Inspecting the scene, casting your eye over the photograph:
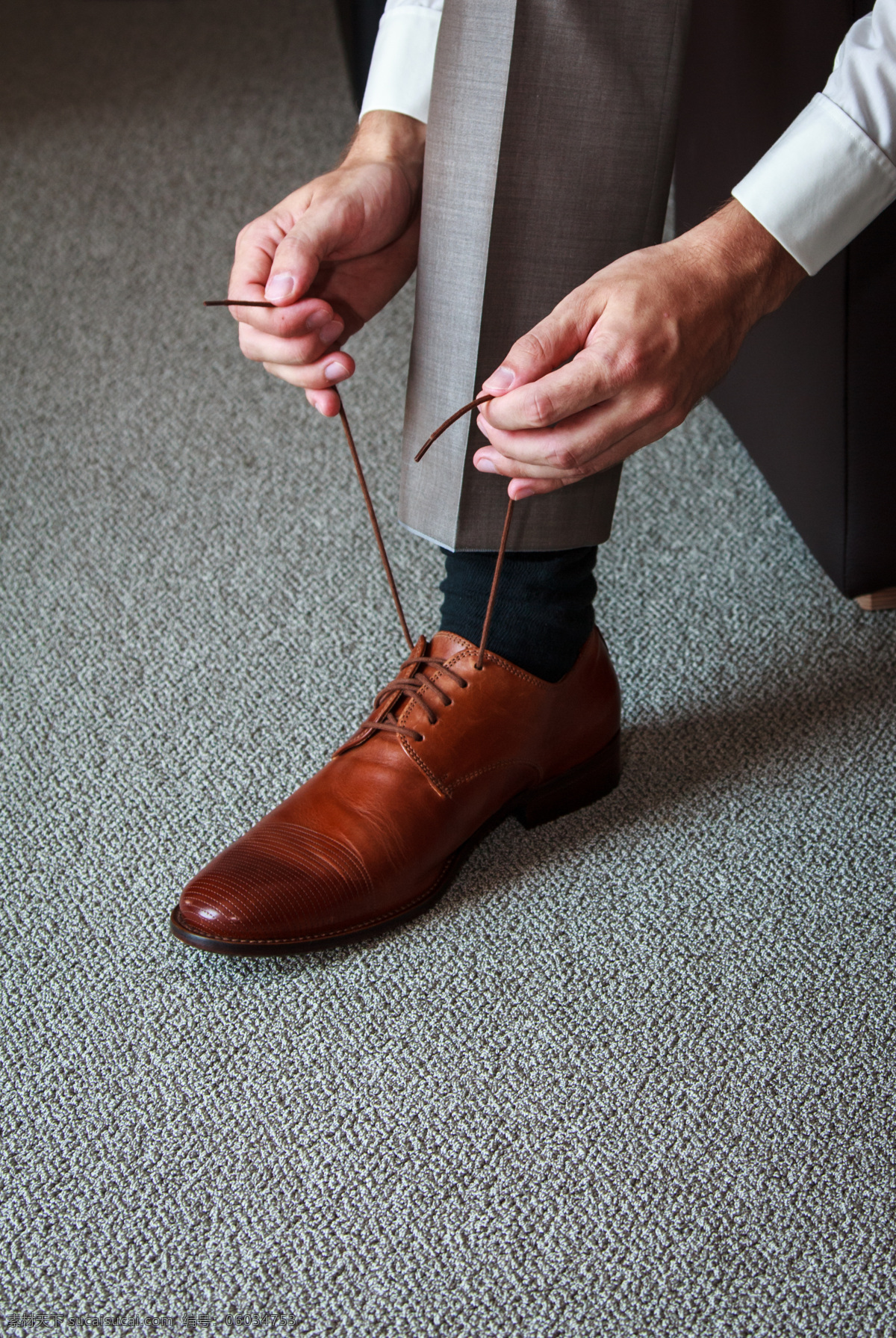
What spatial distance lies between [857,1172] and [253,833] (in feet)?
1.40

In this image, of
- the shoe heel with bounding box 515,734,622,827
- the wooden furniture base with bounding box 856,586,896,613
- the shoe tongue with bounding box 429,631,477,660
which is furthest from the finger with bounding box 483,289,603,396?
the wooden furniture base with bounding box 856,586,896,613

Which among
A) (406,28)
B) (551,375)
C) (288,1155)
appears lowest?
(288,1155)

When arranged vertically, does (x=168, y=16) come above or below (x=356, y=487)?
above

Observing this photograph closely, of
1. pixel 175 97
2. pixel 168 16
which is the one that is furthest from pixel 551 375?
pixel 168 16

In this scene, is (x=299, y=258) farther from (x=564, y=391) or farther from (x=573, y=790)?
(x=573, y=790)

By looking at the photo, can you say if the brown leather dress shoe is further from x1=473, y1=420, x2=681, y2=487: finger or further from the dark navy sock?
x1=473, y1=420, x2=681, y2=487: finger

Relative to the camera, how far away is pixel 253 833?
2.44 feet

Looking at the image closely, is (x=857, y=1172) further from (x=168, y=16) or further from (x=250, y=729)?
(x=168, y=16)

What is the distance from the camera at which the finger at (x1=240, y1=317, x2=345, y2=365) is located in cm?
68

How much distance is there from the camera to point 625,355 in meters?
0.59

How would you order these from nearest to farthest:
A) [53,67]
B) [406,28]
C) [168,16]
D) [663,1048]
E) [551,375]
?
[551,375] → [663,1048] → [406,28] → [53,67] → [168,16]

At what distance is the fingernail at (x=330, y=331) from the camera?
70cm

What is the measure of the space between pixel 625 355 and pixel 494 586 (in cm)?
18

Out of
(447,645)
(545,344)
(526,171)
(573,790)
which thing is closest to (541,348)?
(545,344)
